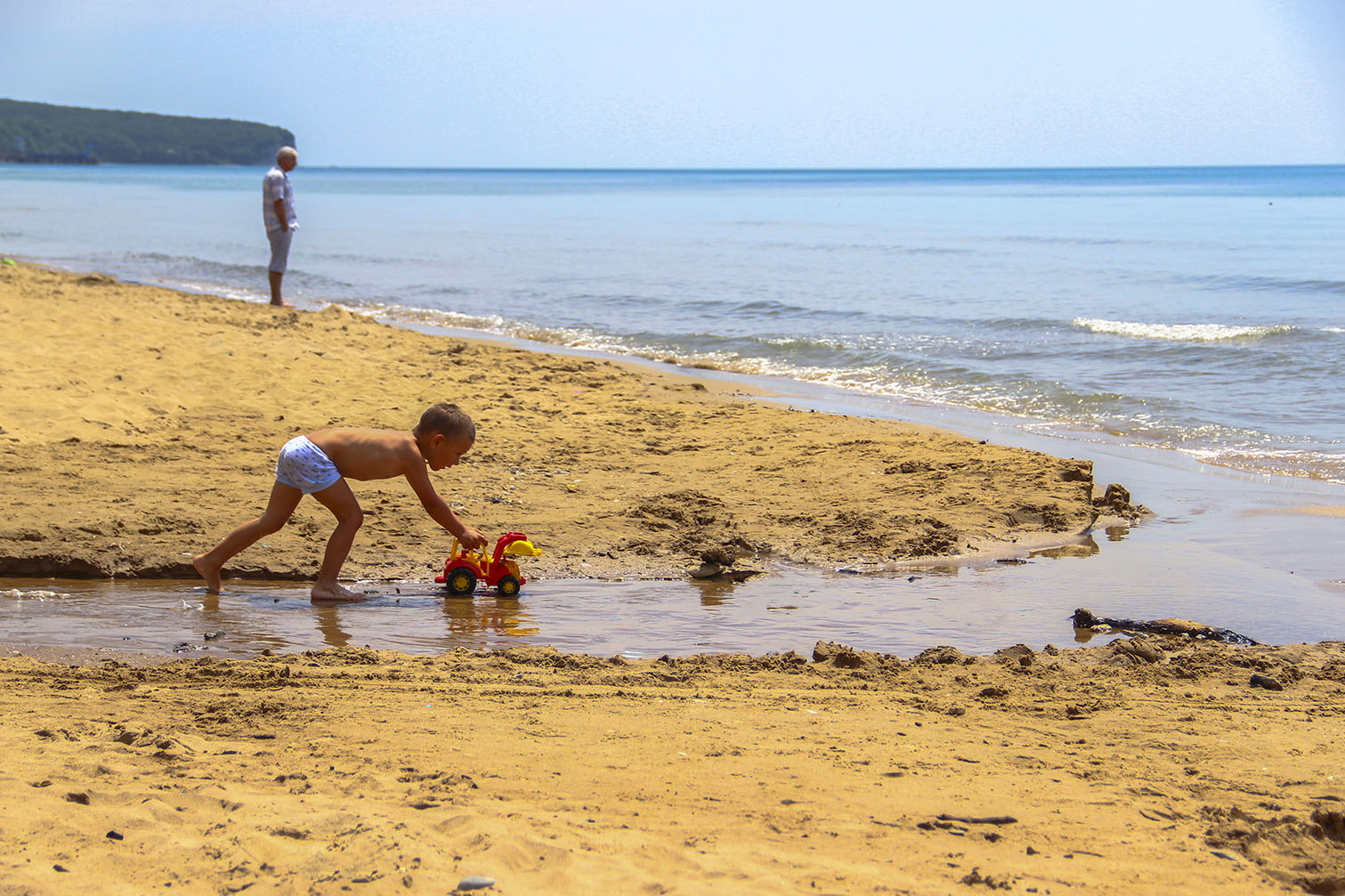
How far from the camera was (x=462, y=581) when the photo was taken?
5199 millimetres

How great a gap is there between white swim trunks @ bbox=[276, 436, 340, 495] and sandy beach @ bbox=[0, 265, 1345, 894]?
2.12ft

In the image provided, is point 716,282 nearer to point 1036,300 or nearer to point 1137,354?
point 1036,300

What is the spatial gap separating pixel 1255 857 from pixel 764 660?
196 centimetres

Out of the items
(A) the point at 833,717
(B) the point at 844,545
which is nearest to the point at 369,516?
(B) the point at 844,545

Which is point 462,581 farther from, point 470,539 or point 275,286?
point 275,286

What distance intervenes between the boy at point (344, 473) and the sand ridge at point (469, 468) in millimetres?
421

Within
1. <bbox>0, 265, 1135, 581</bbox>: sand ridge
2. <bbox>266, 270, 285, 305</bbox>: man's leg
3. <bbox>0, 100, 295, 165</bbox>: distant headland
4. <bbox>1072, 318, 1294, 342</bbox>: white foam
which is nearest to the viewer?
<bbox>0, 265, 1135, 581</bbox>: sand ridge

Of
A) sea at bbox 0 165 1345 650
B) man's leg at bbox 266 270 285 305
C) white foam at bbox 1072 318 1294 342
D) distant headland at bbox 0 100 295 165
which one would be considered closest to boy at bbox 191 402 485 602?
sea at bbox 0 165 1345 650

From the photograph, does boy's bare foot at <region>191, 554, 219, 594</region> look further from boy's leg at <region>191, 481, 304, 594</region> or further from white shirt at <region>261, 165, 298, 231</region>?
white shirt at <region>261, 165, 298, 231</region>

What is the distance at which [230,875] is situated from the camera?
2402mm

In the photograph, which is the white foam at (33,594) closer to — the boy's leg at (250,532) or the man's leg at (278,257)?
the boy's leg at (250,532)

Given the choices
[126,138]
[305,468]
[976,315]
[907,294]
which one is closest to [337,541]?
[305,468]

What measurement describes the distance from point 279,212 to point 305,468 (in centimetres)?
801

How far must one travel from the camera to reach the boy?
16.4 feet
